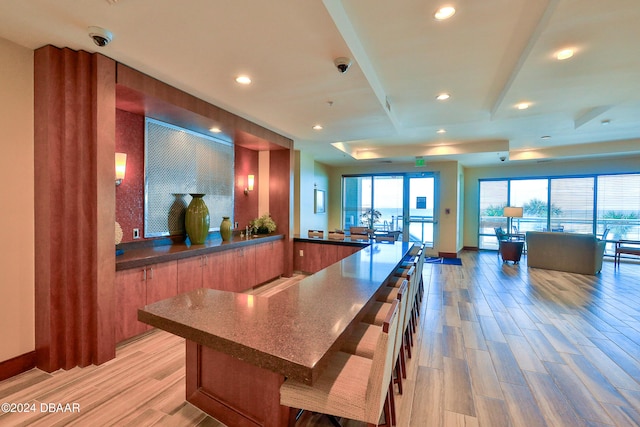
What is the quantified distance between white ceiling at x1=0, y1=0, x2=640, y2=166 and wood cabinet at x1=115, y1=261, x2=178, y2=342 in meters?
1.97

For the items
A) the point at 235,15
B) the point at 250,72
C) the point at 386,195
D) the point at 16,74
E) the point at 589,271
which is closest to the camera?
the point at 235,15

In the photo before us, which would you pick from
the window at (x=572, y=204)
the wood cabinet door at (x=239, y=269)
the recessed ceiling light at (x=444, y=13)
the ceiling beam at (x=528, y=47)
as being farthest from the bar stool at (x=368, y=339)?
the window at (x=572, y=204)

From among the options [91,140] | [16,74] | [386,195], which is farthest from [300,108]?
[386,195]

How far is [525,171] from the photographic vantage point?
866 centimetres

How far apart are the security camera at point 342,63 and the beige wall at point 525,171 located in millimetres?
8381

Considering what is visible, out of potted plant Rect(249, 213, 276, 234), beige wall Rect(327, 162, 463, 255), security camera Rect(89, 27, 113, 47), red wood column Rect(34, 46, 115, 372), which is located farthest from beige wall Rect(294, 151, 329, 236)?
security camera Rect(89, 27, 113, 47)

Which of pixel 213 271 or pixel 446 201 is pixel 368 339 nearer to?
pixel 213 271

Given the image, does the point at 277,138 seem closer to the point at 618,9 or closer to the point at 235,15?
the point at 235,15

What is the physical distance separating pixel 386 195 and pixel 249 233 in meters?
5.12

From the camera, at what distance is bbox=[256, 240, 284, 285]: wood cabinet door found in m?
4.77

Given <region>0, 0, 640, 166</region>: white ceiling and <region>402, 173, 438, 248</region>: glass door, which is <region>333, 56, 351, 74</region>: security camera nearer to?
<region>0, 0, 640, 166</region>: white ceiling

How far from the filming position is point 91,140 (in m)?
2.40

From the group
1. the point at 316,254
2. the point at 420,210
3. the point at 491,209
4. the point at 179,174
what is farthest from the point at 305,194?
the point at 491,209

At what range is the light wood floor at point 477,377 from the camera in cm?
189
